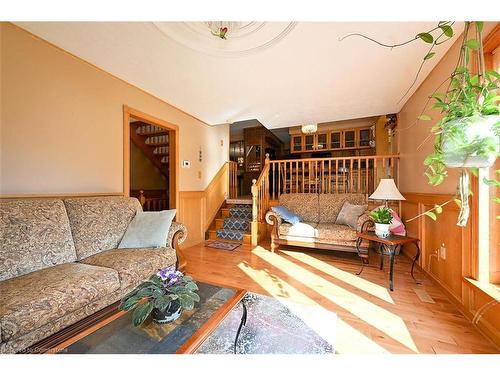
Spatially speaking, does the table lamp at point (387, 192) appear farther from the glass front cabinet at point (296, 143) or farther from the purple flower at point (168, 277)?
the glass front cabinet at point (296, 143)

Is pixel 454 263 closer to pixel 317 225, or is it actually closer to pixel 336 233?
pixel 336 233

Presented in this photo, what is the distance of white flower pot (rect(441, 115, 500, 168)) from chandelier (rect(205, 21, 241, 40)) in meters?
1.57

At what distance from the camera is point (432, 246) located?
2.15 meters

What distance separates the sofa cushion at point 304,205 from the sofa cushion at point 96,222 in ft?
8.44

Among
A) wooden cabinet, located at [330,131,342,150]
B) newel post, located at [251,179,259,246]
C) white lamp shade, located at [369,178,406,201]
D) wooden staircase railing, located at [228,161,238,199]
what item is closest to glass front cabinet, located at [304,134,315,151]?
wooden cabinet, located at [330,131,342,150]

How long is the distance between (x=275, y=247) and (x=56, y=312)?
276 cm

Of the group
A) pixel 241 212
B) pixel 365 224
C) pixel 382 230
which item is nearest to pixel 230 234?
pixel 241 212

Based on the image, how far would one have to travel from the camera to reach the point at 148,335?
0.94 m

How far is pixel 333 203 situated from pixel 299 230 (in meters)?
0.87

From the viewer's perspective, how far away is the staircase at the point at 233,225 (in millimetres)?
3812
